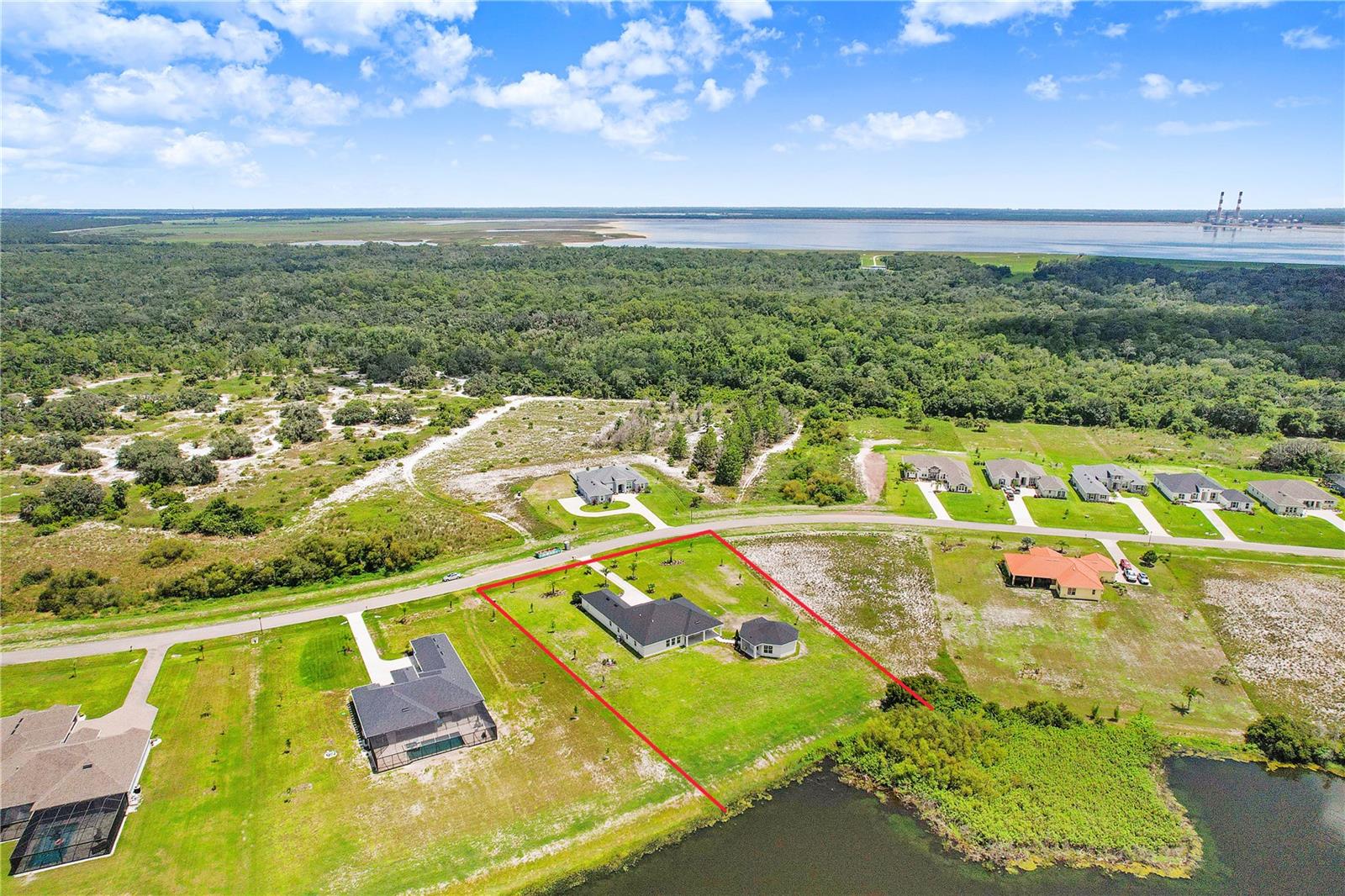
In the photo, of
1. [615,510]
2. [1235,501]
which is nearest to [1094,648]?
[1235,501]

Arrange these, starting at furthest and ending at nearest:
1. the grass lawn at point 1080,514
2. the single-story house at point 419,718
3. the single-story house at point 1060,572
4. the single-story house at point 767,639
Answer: the grass lawn at point 1080,514
the single-story house at point 1060,572
the single-story house at point 767,639
the single-story house at point 419,718

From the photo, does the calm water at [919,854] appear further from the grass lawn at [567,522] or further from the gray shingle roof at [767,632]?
the grass lawn at [567,522]

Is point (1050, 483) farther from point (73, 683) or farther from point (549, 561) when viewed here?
point (73, 683)

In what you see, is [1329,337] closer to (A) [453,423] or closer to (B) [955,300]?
(B) [955,300]

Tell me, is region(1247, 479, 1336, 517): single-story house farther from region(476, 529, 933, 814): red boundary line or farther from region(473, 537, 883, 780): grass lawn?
→ region(473, 537, 883, 780): grass lawn

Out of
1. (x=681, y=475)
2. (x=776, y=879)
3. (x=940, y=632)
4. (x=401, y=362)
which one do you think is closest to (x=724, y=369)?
(x=681, y=475)

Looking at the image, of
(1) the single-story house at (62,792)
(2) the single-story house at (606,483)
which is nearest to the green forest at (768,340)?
(2) the single-story house at (606,483)

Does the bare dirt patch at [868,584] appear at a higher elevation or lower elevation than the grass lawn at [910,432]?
lower
